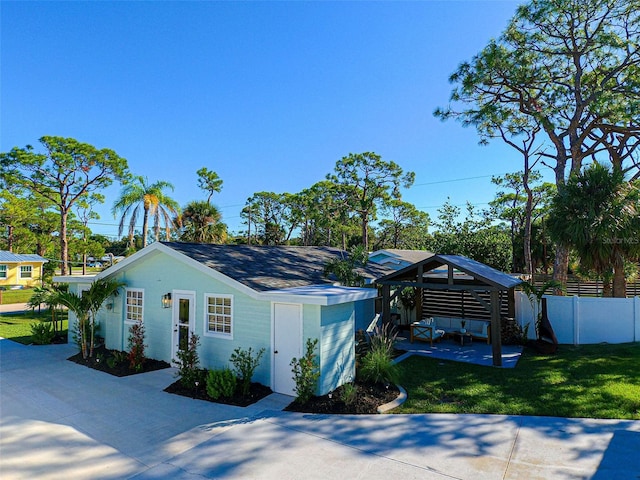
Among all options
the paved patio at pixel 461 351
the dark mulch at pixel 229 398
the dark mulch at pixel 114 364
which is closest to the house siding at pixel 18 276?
the dark mulch at pixel 114 364

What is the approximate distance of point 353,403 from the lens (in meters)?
6.65

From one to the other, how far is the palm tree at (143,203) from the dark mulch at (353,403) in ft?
61.5

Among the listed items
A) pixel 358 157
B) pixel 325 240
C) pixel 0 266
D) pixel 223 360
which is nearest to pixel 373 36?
pixel 223 360

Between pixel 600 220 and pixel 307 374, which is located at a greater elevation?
pixel 600 220

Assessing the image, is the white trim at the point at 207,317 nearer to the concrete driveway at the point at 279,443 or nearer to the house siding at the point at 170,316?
the house siding at the point at 170,316

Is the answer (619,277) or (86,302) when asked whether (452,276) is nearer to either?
(619,277)

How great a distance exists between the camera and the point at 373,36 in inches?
491

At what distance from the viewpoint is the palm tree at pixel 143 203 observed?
22.2m

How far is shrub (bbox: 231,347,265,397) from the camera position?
7.23 m

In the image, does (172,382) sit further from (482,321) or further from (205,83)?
(205,83)

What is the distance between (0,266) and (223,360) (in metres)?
36.1

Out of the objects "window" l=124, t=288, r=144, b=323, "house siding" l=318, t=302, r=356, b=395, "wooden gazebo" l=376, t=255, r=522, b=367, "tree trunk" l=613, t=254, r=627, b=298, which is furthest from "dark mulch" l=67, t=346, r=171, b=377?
"tree trunk" l=613, t=254, r=627, b=298

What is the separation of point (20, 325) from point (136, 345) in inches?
429

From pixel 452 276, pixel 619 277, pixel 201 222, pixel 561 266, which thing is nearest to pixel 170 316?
pixel 452 276
